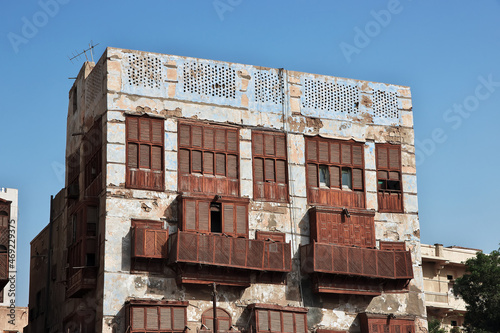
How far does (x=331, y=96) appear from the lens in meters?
36.9

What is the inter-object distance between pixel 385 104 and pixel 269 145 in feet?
19.4

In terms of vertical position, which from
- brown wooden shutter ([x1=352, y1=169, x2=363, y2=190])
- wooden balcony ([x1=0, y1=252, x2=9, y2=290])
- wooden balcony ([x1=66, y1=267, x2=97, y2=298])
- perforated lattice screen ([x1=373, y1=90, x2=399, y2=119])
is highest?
perforated lattice screen ([x1=373, y1=90, x2=399, y2=119])

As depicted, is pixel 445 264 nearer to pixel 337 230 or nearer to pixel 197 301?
pixel 337 230

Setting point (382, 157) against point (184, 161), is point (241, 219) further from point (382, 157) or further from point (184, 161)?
point (382, 157)

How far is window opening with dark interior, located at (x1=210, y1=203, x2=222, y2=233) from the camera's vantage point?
33.1 m

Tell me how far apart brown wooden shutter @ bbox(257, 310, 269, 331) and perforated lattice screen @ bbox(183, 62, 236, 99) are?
27.9ft

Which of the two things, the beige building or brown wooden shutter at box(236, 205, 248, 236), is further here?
the beige building

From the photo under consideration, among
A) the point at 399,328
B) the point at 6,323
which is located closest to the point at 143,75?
the point at 399,328

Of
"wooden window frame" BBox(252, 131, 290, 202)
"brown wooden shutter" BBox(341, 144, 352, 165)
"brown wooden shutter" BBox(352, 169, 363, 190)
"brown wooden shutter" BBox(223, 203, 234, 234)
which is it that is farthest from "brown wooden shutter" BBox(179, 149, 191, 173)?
"brown wooden shutter" BBox(352, 169, 363, 190)

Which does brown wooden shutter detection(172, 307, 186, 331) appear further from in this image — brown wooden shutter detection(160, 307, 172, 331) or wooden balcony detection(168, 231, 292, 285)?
wooden balcony detection(168, 231, 292, 285)

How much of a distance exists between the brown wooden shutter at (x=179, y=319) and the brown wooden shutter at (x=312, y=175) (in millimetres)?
7505

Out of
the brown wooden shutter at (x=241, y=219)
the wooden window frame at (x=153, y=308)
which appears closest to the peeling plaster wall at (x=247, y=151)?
the wooden window frame at (x=153, y=308)

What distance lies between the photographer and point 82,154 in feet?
117

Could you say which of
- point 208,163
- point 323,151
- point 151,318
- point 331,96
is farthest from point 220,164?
point 151,318
